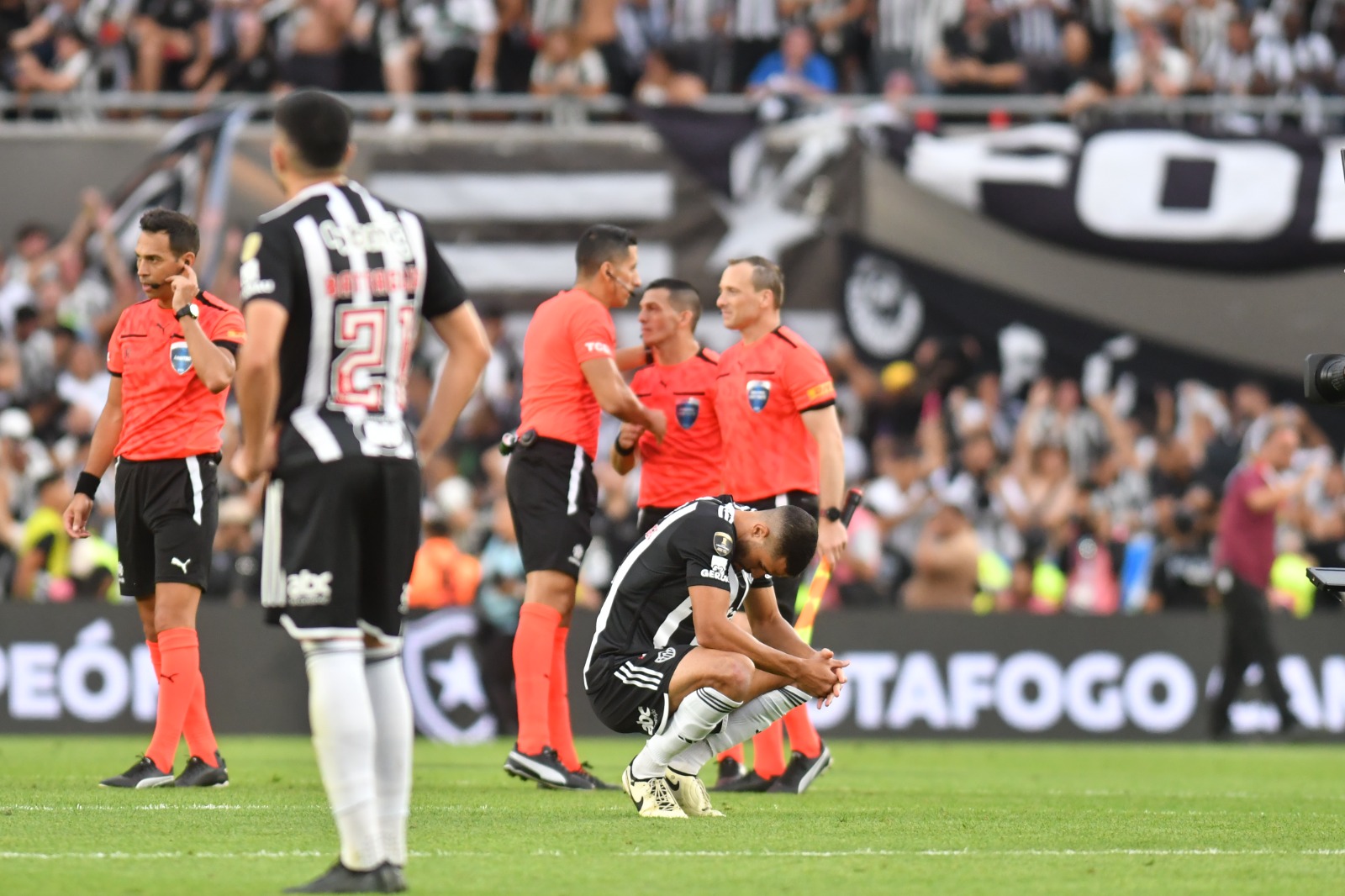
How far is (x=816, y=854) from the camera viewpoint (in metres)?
7.09

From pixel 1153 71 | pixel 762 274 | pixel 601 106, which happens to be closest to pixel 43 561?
pixel 601 106

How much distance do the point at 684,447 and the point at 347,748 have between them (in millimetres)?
5249

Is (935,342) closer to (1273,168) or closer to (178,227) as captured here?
(1273,168)

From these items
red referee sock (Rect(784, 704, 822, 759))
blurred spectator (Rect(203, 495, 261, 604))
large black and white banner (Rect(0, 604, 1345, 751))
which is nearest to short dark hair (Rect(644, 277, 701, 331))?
red referee sock (Rect(784, 704, 822, 759))

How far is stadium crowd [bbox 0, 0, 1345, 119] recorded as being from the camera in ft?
67.6

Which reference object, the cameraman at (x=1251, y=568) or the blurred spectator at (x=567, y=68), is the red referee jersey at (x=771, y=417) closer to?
the cameraman at (x=1251, y=568)

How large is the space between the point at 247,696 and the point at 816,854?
1006cm

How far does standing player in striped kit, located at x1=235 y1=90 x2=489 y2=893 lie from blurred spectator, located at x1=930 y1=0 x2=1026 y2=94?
15483 millimetres

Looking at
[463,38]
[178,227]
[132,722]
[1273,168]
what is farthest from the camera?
[463,38]

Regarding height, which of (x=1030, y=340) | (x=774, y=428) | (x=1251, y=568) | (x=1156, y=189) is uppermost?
(x=1156, y=189)

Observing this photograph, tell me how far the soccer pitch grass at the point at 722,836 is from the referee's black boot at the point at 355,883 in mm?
238

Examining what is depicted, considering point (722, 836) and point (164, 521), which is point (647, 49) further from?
point (722, 836)

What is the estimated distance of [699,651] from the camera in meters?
8.61

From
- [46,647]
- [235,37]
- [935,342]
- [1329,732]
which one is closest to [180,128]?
[235,37]
